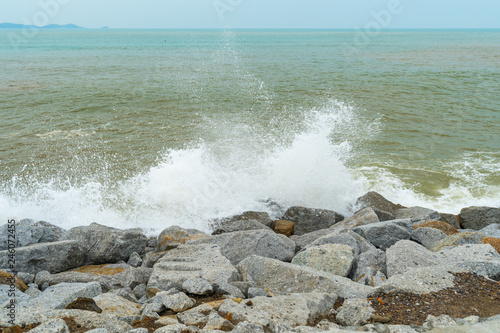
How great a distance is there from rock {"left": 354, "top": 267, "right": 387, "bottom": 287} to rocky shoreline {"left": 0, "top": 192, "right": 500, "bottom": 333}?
0.02 meters

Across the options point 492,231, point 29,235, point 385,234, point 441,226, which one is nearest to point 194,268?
point 385,234

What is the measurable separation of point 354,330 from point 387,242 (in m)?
3.08

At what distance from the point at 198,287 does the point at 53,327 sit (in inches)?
61.0

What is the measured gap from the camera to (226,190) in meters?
9.83

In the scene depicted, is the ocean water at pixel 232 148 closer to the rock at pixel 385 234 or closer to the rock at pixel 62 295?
the rock at pixel 385 234

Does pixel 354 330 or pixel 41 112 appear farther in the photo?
pixel 41 112

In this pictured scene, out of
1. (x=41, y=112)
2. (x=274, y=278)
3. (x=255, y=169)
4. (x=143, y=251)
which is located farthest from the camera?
(x=41, y=112)

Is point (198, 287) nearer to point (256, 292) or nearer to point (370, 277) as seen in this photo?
point (256, 292)

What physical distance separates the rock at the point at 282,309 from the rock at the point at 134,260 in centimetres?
314

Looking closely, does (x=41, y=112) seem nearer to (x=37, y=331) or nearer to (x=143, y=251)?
(x=143, y=251)

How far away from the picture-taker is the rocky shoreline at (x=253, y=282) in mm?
3760

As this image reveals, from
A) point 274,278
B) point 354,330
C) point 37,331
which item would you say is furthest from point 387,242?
point 37,331

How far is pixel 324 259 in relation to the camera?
5.30m

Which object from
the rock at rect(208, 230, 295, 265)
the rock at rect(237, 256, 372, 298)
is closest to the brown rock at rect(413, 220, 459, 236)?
the rock at rect(208, 230, 295, 265)
